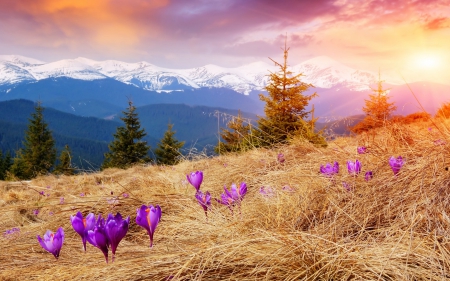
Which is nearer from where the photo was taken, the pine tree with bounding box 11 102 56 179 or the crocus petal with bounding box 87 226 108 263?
the crocus petal with bounding box 87 226 108 263

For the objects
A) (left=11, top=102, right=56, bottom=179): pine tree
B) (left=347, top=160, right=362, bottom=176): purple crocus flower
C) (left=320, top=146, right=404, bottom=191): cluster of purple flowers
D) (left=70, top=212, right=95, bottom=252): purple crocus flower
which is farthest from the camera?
(left=11, top=102, right=56, bottom=179): pine tree

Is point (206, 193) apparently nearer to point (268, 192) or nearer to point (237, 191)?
point (237, 191)

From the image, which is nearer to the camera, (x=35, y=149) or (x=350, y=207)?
(x=350, y=207)

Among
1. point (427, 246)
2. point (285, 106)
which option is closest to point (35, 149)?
point (285, 106)

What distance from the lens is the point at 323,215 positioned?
163 cm

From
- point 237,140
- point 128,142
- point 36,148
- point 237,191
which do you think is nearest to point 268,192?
point 237,191

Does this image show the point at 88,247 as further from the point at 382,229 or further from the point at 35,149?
the point at 35,149

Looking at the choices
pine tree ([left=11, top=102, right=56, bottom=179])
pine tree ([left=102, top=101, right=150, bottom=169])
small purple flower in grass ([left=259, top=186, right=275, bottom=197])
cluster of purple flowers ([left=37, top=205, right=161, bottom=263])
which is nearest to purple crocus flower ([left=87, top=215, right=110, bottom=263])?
cluster of purple flowers ([left=37, top=205, right=161, bottom=263])

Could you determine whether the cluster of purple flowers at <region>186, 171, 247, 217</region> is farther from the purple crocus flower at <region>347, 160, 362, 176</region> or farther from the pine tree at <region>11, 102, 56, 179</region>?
the pine tree at <region>11, 102, 56, 179</region>

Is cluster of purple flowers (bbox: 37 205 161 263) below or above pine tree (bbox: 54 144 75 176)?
above

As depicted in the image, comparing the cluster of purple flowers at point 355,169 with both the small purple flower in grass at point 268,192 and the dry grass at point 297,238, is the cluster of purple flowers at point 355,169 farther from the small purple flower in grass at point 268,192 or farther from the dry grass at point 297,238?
the small purple flower in grass at point 268,192

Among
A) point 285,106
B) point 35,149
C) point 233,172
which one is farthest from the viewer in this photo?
point 35,149

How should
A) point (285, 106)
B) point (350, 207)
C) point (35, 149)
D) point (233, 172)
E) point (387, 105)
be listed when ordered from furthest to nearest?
point (35, 149)
point (387, 105)
point (285, 106)
point (233, 172)
point (350, 207)

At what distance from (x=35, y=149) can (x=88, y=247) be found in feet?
154
